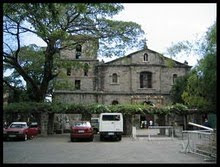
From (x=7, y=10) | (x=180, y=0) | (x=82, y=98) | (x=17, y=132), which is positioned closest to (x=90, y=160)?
(x=7, y=10)

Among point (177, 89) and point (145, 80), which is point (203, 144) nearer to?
point (177, 89)

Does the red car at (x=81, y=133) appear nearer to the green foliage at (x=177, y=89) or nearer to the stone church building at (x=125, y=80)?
the stone church building at (x=125, y=80)

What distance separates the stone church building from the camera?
52816 mm

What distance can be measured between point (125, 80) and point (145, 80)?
2.94 metres

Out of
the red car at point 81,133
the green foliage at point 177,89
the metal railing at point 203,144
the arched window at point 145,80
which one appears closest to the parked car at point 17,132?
the red car at point 81,133

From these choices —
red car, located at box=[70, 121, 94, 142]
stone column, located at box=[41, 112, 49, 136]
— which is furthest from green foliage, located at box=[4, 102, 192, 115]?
red car, located at box=[70, 121, 94, 142]

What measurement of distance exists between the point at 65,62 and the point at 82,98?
18.0 meters

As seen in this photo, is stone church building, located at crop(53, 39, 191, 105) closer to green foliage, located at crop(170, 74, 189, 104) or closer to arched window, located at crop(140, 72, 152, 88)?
arched window, located at crop(140, 72, 152, 88)

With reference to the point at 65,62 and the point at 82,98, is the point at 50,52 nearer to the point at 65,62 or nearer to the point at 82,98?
the point at 65,62

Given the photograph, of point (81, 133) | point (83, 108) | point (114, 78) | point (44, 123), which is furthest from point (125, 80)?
point (81, 133)

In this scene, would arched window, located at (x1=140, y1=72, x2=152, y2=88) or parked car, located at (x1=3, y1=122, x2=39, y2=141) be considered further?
arched window, located at (x1=140, y1=72, x2=152, y2=88)

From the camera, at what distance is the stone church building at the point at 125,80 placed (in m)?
52.8

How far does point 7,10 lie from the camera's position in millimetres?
15148

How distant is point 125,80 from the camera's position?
53750mm
